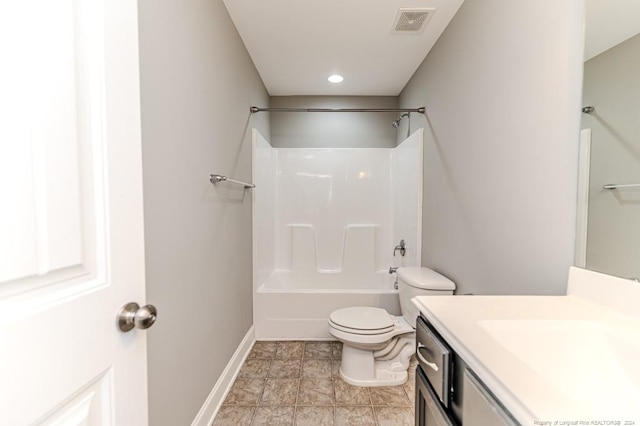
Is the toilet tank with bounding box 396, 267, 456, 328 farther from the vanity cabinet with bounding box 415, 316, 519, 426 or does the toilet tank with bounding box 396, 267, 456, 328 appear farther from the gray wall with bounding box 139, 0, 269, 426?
the gray wall with bounding box 139, 0, 269, 426

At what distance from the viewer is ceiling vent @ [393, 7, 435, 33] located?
5.97ft

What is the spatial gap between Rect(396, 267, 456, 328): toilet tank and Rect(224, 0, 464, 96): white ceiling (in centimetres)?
166

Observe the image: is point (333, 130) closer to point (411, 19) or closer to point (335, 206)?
point (335, 206)

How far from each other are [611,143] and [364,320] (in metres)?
1.59

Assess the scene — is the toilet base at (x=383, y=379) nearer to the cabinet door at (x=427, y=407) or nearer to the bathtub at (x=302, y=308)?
the bathtub at (x=302, y=308)

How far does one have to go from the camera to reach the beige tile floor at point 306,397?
1.65m

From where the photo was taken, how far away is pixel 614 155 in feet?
2.90

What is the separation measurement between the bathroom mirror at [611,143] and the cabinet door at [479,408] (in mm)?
603

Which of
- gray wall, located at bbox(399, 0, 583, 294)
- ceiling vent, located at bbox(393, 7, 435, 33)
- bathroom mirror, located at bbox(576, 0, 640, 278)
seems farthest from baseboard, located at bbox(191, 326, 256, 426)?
ceiling vent, located at bbox(393, 7, 435, 33)

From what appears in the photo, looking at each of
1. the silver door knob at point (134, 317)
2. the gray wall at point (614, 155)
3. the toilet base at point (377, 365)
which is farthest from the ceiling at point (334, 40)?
the toilet base at point (377, 365)

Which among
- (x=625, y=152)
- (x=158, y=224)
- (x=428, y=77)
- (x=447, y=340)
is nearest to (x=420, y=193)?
(x=428, y=77)

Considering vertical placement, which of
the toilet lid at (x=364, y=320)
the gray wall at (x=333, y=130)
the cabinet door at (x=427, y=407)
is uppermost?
the gray wall at (x=333, y=130)

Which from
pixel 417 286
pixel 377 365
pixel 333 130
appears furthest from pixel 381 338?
pixel 333 130

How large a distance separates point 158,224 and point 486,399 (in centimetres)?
113
